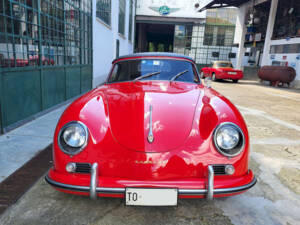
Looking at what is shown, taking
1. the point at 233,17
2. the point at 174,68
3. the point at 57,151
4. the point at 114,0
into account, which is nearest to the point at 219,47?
the point at 233,17

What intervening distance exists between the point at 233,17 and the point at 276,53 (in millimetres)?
19936

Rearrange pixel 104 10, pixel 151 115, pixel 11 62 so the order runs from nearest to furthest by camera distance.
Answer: pixel 151 115 < pixel 11 62 < pixel 104 10

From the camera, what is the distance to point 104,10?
10.8 metres

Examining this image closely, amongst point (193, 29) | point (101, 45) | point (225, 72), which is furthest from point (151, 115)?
point (193, 29)

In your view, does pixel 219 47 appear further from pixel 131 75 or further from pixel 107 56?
pixel 131 75

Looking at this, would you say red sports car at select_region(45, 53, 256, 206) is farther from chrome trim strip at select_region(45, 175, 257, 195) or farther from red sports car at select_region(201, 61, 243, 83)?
red sports car at select_region(201, 61, 243, 83)

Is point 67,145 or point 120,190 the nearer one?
point 120,190

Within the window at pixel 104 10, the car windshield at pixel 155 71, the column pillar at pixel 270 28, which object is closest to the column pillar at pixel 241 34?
the column pillar at pixel 270 28

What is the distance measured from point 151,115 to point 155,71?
1.28 meters

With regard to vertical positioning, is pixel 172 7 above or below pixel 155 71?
above

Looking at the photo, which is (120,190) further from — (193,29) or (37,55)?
(193,29)

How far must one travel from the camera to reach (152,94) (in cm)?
232

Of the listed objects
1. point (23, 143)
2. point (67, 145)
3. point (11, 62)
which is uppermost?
point (11, 62)

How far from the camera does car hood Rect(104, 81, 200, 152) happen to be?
177 cm
